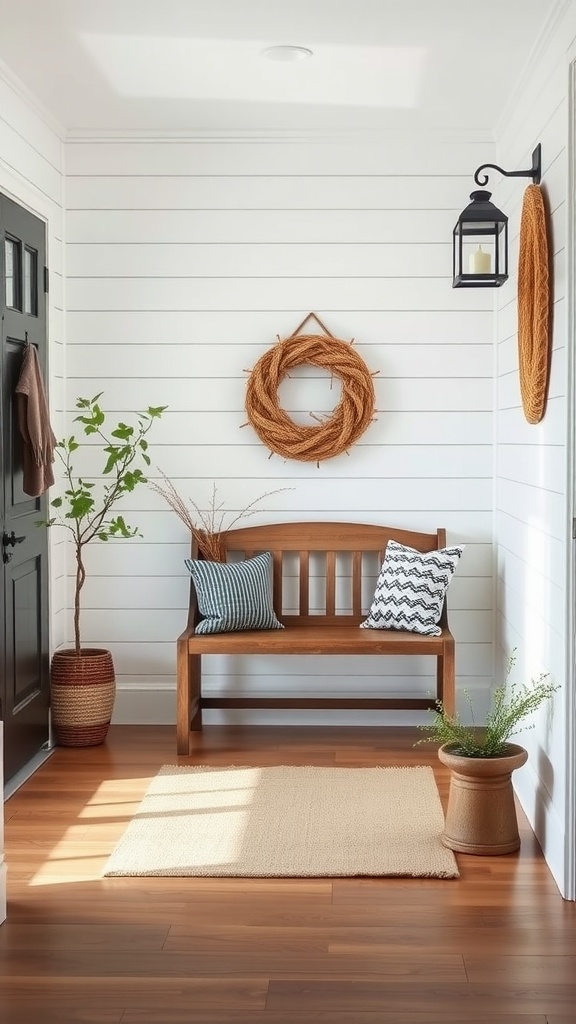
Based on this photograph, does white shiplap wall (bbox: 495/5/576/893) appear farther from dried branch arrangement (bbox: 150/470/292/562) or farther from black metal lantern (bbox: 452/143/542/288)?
dried branch arrangement (bbox: 150/470/292/562)

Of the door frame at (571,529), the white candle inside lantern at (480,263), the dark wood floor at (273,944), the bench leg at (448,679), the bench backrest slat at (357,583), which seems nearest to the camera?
the dark wood floor at (273,944)

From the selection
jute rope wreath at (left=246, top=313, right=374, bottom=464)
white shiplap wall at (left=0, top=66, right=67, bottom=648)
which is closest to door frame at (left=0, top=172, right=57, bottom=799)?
white shiplap wall at (left=0, top=66, right=67, bottom=648)

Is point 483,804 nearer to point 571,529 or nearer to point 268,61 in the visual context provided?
point 571,529

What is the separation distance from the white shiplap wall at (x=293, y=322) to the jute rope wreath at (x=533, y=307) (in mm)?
1069

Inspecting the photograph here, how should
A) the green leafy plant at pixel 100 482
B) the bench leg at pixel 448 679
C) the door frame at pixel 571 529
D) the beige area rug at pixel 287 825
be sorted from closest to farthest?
the door frame at pixel 571 529
the beige area rug at pixel 287 825
the bench leg at pixel 448 679
the green leafy plant at pixel 100 482

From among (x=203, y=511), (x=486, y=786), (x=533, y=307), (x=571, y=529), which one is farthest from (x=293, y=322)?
(x=486, y=786)

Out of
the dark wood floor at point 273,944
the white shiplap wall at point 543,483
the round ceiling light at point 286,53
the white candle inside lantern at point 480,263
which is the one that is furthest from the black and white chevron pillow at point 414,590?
the round ceiling light at point 286,53

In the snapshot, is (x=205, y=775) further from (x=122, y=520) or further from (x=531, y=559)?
(x=531, y=559)

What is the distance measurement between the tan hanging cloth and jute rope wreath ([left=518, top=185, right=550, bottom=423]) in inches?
71.3

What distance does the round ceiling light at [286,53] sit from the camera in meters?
4.05

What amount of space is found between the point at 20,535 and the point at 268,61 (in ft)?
6.56

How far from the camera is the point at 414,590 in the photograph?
4930 millimetres

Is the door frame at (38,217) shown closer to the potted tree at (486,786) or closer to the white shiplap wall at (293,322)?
the white shiplap wall at (293,322)

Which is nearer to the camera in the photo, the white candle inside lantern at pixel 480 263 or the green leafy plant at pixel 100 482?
the white candle inside lantern at pixel 480 263
